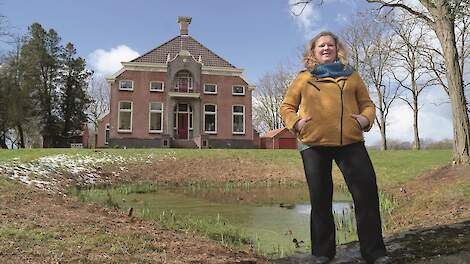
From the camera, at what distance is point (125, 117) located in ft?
94.4

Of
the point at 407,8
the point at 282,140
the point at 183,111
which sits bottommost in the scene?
the point at 282,140

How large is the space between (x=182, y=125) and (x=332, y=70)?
27.4 metres

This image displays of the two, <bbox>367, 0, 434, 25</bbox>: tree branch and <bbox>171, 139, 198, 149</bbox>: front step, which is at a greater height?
<bbox>367, 0, 434, 25</bbox>: tree branch

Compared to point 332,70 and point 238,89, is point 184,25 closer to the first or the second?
point 238,89

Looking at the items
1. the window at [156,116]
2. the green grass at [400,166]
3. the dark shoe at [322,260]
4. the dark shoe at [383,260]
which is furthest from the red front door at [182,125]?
the dark shoe at [383,260]

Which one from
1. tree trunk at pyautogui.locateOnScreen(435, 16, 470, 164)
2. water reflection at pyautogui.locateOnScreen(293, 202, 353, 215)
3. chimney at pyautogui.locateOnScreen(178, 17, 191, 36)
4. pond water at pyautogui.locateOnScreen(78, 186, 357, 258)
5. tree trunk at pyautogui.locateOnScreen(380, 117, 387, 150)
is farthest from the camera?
tree trunk at pyautogui.locateOnScreen(380, 117, 387, 150)

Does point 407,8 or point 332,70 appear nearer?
point 332,70

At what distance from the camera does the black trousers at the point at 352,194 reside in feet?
8.86

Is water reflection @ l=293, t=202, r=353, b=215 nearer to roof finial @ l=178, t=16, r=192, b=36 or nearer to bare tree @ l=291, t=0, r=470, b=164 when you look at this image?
bare tree @ l=291, t=0, r=470, b=164

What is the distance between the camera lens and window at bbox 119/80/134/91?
2900cm

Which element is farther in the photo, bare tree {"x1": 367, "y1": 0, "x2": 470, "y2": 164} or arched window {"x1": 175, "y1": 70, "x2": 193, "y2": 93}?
arched window {"x1": 175, "y1": 70, "x2": 193, "y2": 93}

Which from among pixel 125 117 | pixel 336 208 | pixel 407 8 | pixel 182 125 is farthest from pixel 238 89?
pixel 336 208

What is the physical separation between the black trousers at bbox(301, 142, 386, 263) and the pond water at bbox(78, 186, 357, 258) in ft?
7.92

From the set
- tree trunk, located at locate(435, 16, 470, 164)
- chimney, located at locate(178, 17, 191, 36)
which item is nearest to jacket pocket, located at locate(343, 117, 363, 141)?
tree trunk, located at locate(435, 16, 470, 164)
